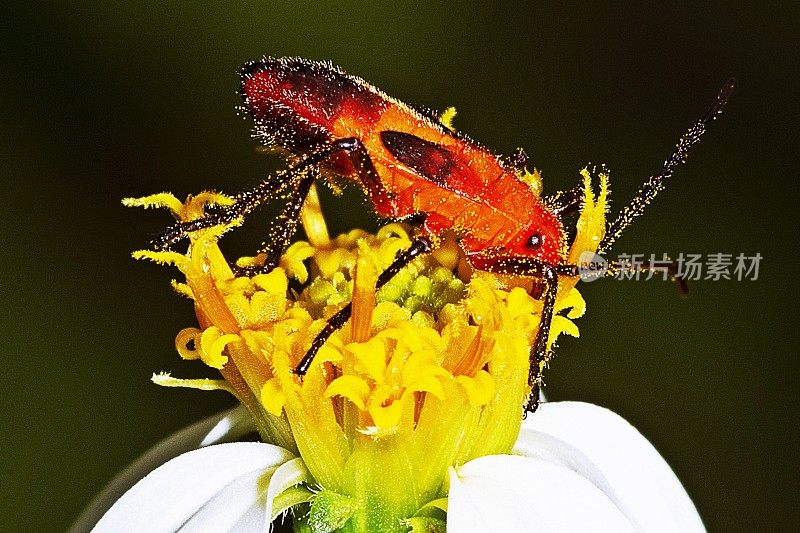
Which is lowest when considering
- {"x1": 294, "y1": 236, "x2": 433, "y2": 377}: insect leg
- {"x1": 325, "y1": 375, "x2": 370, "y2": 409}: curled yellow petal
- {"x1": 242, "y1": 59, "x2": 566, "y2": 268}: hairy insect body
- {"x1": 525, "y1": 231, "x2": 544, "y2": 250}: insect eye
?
{"x1": 325, "y1": 375, "x2": 370, "y2": 409}: curled yellow petal

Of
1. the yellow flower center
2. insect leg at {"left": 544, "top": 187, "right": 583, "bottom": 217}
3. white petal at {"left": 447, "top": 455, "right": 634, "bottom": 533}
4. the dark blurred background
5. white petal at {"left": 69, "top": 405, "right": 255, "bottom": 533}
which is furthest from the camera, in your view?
the dark blurred background

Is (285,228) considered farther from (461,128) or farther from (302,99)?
(461,128)

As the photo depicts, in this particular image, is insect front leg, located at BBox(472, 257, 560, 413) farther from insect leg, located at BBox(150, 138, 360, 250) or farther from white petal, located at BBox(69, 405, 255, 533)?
white petal, located at BBox(69, 405, 255, 533)

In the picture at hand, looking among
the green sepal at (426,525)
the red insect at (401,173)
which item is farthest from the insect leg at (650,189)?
the green sepal at (426,525)

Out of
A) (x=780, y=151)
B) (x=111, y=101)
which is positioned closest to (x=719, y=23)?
(x=780, y=151)

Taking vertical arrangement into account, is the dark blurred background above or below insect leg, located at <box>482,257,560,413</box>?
above

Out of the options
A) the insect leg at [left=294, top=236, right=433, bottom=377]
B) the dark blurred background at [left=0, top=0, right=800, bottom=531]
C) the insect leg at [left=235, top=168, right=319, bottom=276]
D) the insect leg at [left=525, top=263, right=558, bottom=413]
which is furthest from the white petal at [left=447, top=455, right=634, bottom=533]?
the dark blurred background at [left=0, top=0, right=800, bottom=531]

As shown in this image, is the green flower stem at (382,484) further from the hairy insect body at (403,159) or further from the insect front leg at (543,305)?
the hairy insect body at (403,159)

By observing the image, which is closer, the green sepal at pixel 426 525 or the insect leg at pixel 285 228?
the green sepal at pixel 426 525
